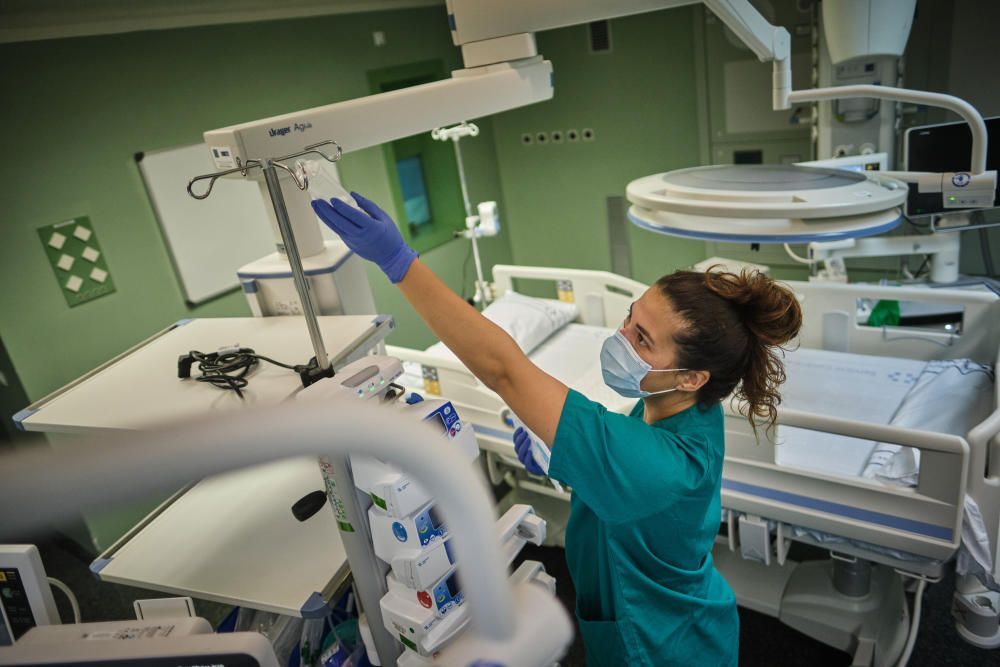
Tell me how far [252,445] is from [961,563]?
7.00ft

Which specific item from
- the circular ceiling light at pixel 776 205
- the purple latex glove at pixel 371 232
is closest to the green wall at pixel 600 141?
the circular ceiling light at pixel 776 205

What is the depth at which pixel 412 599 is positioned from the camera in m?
1.40

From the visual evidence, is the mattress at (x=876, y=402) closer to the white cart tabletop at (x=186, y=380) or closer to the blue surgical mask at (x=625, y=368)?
the blue surgical mask at (x=625, y=368)

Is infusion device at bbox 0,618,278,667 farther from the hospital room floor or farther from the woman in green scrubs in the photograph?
the hospital room floor

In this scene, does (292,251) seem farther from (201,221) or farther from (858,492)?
(201,221)

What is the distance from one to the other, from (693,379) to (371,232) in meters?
0.68

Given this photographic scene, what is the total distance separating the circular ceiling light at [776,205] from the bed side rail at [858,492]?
23.2 inches

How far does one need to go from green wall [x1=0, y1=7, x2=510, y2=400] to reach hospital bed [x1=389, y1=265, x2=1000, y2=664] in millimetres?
1240

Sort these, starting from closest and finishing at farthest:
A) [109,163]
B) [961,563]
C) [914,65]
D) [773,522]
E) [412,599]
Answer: [412,599], [961,563], [773,522], [109,163], [914,65]

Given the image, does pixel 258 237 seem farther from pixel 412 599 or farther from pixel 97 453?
pixel 97 453

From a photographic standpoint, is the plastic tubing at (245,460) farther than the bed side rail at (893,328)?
No

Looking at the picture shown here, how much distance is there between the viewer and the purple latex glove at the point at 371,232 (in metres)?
1.26

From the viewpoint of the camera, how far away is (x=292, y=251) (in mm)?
1322

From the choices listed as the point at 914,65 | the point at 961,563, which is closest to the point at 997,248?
the point at 914,65
